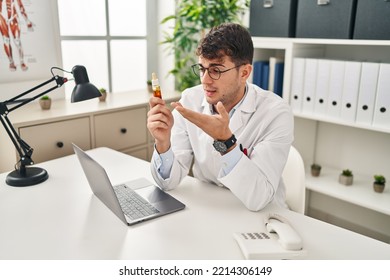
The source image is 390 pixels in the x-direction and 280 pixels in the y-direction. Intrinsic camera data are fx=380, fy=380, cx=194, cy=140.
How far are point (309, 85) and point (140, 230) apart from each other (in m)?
1.44

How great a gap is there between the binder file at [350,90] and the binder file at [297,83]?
25cm

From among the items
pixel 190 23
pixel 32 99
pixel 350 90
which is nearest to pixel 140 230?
pixel 32 99

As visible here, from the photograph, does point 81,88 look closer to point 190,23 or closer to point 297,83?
point 297,83

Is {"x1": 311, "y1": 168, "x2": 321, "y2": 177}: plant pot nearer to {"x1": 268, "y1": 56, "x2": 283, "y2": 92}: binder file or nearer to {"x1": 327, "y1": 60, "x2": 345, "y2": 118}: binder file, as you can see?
{"x1": 327, "y1": 60, "x2": 345, "y2": 118}: binder file

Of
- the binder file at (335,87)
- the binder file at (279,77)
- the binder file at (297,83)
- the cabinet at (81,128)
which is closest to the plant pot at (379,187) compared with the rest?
the binder file at (335,87)

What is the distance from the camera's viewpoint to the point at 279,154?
1.33 m

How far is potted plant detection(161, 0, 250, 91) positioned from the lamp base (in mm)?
1427

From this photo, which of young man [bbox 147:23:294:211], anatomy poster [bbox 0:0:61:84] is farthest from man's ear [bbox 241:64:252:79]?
anatomy poster [bbox 0:0:61:84]

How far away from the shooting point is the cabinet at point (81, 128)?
1812 mm

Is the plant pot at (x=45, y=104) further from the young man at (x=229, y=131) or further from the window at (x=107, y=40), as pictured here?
the young man at (x=229, y=131)

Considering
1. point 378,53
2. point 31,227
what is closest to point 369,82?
point 378,53

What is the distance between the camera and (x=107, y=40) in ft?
8.72
